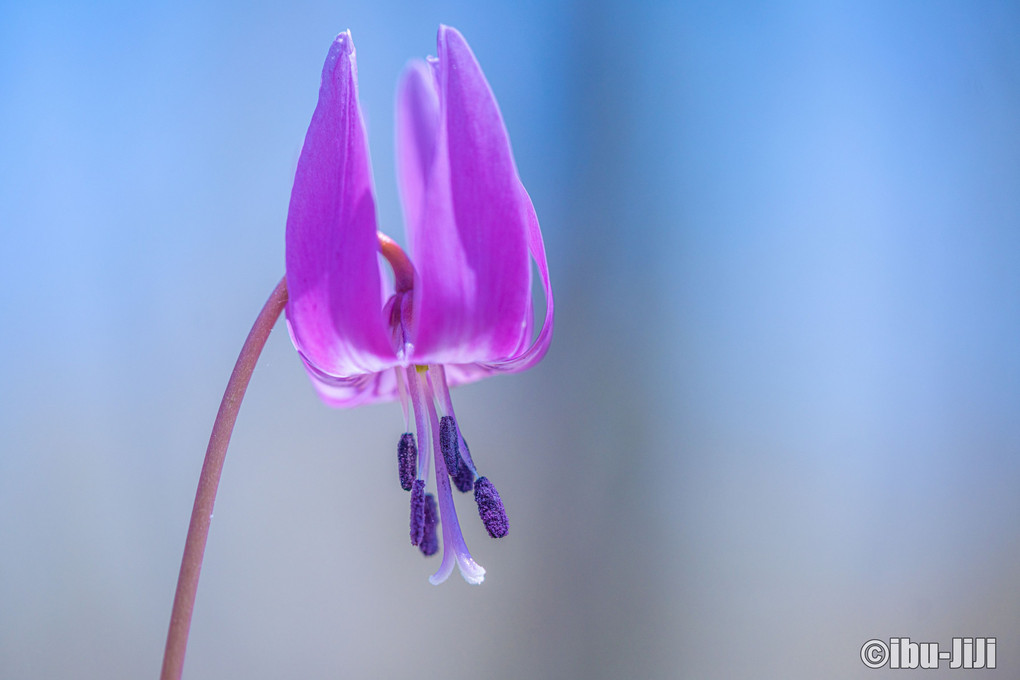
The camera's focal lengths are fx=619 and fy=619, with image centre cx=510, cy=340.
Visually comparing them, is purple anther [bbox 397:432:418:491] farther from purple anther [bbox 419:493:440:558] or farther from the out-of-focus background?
the out-of-focus background

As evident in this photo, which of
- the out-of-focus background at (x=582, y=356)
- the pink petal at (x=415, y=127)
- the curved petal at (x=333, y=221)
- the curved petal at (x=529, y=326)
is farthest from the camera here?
the out-of-focus background at (x=582, y=356)

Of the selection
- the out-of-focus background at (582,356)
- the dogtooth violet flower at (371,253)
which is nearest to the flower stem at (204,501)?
the dogtooth violet flower at (371,253)

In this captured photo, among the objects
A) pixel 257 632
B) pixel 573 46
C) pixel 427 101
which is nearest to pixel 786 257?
pixel 573 46

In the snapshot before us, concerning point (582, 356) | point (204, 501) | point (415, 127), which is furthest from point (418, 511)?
point (582, 356)

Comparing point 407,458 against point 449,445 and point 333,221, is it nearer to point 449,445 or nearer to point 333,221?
point 449,445

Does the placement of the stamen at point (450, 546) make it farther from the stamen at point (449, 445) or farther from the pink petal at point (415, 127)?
the pink petal at point (415, 127)

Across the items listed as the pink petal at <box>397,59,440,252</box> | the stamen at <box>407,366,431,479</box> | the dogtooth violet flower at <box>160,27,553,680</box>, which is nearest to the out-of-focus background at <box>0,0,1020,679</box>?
the pink petal at <box>397,59,440,252</box>

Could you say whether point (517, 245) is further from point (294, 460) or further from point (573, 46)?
point (573, 46)
